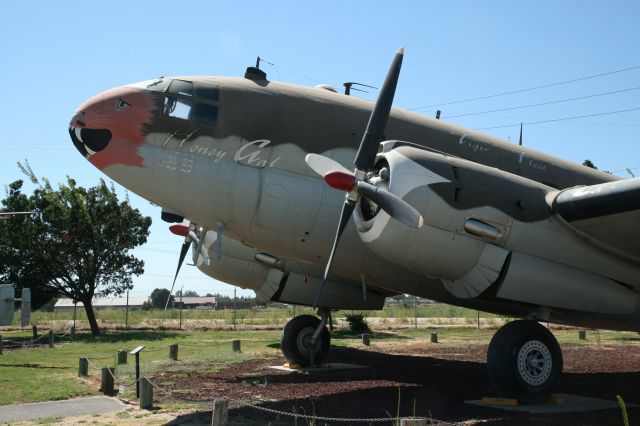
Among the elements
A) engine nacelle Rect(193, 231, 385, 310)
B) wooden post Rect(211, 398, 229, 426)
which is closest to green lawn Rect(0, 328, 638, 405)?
engine nacelle Rect(193, 231, 385, 310)

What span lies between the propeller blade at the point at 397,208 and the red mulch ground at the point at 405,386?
10.1 feet

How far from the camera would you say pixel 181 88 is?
12.2m

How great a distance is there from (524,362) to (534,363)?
0.69 ft

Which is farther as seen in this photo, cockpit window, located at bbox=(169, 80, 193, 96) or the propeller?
cockpit window, located at bbox=(169, 80, 193, 96)

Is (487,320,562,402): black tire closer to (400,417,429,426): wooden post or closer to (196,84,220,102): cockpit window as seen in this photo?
(400,417,429,426): wooden post

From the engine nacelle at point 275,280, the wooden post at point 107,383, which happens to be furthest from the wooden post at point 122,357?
the wooden post at point 107,383

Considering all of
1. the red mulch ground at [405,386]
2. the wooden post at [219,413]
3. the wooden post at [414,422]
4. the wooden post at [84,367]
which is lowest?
the red mulch ground at [405,386]

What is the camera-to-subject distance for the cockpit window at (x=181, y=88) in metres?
12.1

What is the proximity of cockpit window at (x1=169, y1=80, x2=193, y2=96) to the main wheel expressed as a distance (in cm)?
751

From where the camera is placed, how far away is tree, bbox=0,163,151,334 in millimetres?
32531

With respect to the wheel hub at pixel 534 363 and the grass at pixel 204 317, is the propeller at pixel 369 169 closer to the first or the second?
the wheel hub at pixel 534 363

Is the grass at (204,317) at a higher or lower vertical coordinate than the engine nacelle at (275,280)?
lower

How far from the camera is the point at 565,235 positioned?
1142 cm

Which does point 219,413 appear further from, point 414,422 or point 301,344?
point 301,344
